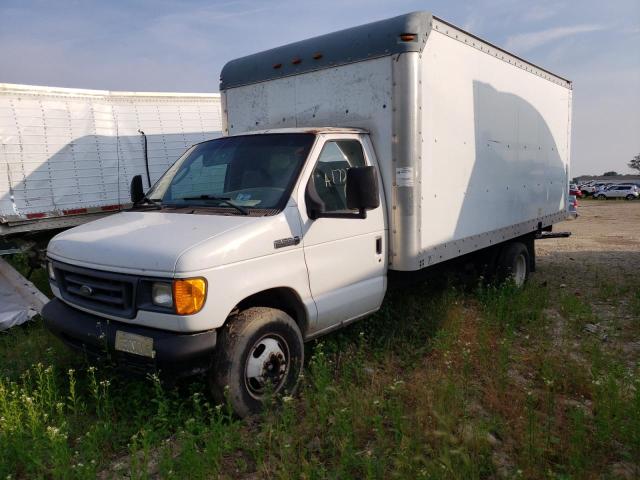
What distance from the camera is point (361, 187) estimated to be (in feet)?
12.9

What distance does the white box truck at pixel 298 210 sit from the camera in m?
3.54

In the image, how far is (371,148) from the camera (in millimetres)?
4852

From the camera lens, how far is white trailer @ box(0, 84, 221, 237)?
736 centimetres

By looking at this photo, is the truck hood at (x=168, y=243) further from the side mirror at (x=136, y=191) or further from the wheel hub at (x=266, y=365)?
the side mirror at (x=136, y=191)

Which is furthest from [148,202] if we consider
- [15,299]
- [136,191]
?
[15,299]

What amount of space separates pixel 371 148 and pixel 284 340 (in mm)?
1996

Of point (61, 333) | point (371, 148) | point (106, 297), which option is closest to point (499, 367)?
point (371, 148)

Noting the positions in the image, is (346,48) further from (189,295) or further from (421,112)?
(189,295)

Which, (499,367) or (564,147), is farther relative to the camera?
(564,147)

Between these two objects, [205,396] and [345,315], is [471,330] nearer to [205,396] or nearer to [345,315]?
[345,315]

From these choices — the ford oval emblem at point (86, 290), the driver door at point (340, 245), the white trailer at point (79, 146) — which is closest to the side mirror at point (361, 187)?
the driver door at point (340, 245)

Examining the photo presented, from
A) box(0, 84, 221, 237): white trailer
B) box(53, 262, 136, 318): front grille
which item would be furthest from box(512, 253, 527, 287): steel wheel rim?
box(0, 84, 221, 237): white trailer

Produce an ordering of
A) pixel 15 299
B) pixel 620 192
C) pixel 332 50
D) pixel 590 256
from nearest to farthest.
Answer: pixel 332 50 < pixel 15 299 < pixel 590 256 < pixel 620 192

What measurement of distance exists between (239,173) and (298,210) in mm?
777
